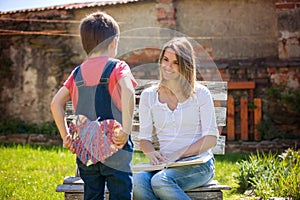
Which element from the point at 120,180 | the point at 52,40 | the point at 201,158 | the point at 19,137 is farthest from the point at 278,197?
the point at 52,40

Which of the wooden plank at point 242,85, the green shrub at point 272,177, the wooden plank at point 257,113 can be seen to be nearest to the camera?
the green shrub at point 272,177

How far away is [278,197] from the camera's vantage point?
10.8ft

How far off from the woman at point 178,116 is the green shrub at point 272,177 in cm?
76

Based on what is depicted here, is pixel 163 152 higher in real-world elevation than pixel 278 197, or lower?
higher

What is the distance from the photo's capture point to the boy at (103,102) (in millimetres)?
2359

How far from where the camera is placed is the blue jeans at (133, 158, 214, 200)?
8.60 feet

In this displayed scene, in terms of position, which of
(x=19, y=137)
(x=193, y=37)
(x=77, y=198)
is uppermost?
(x=193, y=37)

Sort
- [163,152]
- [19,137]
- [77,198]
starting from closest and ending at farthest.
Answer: [77,198]
[163,152]
[19,137]

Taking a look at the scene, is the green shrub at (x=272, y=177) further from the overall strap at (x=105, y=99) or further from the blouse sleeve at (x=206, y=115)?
the overall strap at (x=105, y=99)

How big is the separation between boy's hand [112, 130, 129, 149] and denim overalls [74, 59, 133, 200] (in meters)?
0.05

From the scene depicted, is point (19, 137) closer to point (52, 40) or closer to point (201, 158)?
point (52, 40)

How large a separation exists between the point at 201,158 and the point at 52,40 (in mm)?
6162

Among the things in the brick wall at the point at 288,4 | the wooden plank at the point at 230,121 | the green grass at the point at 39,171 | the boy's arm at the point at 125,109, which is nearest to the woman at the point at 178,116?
the boy's arm at the point at 125,109

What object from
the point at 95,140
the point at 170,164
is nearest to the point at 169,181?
the point at 170,164
